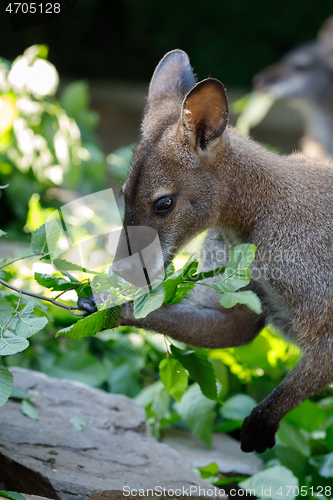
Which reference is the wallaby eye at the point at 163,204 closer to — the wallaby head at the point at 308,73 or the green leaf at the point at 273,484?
the green leaf at the point at 273,484

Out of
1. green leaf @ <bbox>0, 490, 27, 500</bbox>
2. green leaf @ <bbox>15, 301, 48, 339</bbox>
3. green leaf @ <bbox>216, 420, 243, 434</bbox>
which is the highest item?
green leaf @ <bbox>15, 301, 48, 339</bbox>

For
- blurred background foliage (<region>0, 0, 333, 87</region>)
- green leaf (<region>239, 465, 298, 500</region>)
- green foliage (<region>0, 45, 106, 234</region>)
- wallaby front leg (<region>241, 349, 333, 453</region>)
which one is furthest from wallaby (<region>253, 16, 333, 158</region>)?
wallaby front leg (<region>241, 349, 333, 453</region>)

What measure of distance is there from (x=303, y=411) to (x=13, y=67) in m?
4.60

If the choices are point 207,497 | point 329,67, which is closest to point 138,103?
point 329,67

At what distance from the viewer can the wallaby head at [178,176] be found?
2.78m

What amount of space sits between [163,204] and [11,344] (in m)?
0.98

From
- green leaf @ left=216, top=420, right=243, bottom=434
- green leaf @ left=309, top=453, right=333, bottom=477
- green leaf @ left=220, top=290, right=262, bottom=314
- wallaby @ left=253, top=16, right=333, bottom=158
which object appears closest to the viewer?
green leaf @ left=220, top=290, right=262, bottom=314

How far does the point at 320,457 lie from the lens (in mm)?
3928

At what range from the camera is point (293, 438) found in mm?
3875

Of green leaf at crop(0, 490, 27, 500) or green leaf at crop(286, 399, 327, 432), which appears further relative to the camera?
green leaf at crop(286, 399, 327, 432)

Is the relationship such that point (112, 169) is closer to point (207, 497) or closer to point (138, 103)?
point (207, 497)

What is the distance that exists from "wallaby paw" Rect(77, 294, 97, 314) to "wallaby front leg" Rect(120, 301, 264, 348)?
30cm

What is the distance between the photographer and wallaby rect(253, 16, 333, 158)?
981 centimetres

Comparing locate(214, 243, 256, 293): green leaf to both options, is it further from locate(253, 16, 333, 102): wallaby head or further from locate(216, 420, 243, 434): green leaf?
locate(253, 16, 333, 102): wallaby head
